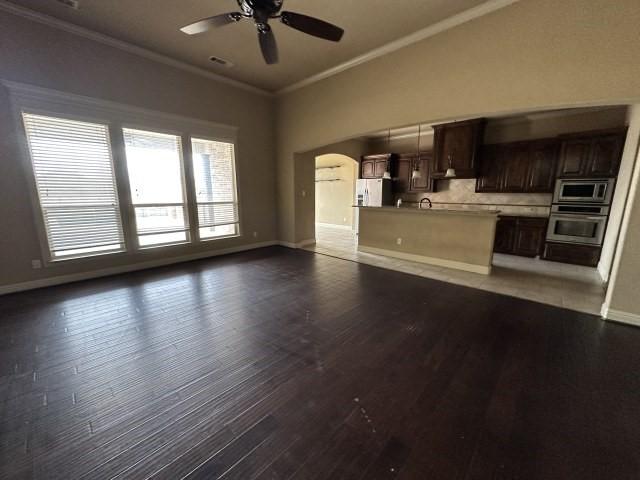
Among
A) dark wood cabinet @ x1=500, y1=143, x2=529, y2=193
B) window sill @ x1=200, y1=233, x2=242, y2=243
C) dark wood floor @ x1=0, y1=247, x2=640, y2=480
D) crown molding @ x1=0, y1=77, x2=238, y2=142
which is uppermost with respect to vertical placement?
crown molding @ x1=0, y1=77, x2=238, y2=142

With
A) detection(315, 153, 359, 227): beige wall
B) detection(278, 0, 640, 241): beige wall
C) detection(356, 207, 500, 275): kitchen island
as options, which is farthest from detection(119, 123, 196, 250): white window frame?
detection(315, 153, 359, 227): beige wall

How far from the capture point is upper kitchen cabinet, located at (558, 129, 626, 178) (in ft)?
14.3

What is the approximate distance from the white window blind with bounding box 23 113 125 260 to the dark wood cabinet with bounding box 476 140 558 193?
7.45 m


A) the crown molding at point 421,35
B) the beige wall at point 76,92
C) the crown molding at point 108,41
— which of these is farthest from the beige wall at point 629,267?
the crown molding at point 108,41

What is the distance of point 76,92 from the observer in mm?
3588

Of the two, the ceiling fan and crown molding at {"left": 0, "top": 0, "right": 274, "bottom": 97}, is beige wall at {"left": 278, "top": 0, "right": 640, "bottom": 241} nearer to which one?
the ceiling fan

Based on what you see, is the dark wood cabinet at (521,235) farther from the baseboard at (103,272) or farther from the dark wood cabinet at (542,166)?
the baseboard at (103,272)

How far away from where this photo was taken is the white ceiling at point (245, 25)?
3.01 meters

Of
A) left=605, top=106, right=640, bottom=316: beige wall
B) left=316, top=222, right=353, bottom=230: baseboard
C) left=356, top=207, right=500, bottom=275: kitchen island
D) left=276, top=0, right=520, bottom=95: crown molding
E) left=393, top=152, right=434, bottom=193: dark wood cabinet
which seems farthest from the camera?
left=316, top=222, right=353, bottom=230: baseboard

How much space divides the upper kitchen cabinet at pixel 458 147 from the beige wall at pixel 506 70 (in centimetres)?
281

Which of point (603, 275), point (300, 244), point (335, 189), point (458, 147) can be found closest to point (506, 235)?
point (603, 275)

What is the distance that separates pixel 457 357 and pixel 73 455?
8.41ft

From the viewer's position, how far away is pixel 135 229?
14.2ft

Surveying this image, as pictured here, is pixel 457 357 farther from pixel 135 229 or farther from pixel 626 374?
pixel 135 229
